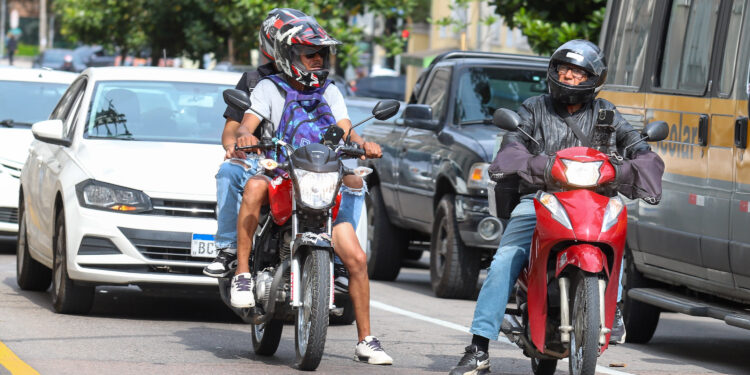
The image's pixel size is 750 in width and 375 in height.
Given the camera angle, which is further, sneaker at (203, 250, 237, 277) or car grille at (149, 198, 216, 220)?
car grille at (149, 198, 216, 220)

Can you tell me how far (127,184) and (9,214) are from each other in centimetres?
471

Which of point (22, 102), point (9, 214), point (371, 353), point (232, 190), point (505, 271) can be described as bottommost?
point (9, 214)

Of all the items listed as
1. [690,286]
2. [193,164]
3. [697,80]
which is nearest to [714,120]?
[697,80]

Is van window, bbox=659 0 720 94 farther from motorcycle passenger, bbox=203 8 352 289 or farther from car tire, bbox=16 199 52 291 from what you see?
car tire, bbox=16 199 52 291

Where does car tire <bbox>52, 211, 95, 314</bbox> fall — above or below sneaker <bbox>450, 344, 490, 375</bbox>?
below

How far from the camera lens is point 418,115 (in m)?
12.7

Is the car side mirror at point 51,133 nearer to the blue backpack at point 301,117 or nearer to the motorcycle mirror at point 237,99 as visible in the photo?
the blue backpack at point 301,117

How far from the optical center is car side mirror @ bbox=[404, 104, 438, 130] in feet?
41.7

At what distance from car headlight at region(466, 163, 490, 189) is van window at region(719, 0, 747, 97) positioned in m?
3.39

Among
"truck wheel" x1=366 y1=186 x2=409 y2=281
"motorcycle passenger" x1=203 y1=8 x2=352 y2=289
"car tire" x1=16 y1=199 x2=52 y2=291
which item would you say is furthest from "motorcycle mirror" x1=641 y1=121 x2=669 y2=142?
"truck wheel" x1=366 y1=186 x2=409 y2=281

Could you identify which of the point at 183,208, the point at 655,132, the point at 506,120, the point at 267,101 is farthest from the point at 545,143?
the point at 183,208

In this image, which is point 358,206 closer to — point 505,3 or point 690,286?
point 690,286

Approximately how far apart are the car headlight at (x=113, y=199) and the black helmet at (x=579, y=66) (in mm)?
3256

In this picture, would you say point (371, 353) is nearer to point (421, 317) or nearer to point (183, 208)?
point (183, 208)
